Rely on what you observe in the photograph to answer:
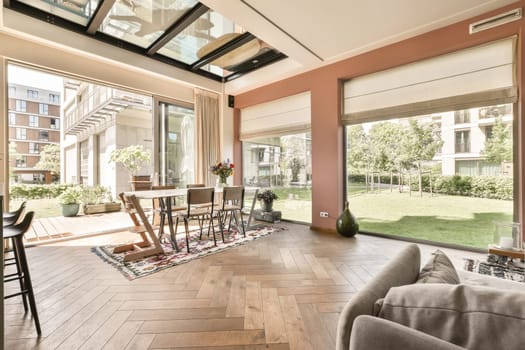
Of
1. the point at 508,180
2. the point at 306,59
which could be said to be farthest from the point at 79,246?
the point at 508,180

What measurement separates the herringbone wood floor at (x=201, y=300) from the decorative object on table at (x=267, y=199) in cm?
178

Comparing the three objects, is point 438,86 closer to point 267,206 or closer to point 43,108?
point 267,206

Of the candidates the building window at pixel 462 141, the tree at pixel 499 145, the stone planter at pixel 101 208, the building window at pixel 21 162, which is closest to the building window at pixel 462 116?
the building window at pixel 462 141

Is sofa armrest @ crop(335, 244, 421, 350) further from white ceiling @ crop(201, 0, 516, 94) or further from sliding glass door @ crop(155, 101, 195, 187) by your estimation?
sliding glass door @ crop(155, 101, 195, 187)

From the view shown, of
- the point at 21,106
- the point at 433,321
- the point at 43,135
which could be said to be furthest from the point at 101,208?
the point at 433,321

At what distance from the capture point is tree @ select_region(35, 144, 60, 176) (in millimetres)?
5805

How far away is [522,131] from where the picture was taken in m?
2.67

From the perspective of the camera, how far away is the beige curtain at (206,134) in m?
5.12

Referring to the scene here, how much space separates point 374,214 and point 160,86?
14.6 feet

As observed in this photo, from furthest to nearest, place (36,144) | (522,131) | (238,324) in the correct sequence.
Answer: (36,144) → (522,131) → (238,324)

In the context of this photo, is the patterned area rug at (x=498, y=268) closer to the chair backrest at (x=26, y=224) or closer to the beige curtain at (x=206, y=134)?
the chair backrest at (x=26, y=224)

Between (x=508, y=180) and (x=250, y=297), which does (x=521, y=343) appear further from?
(x=508, y=180)

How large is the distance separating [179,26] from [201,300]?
3475 mm

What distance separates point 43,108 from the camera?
6164 mm
